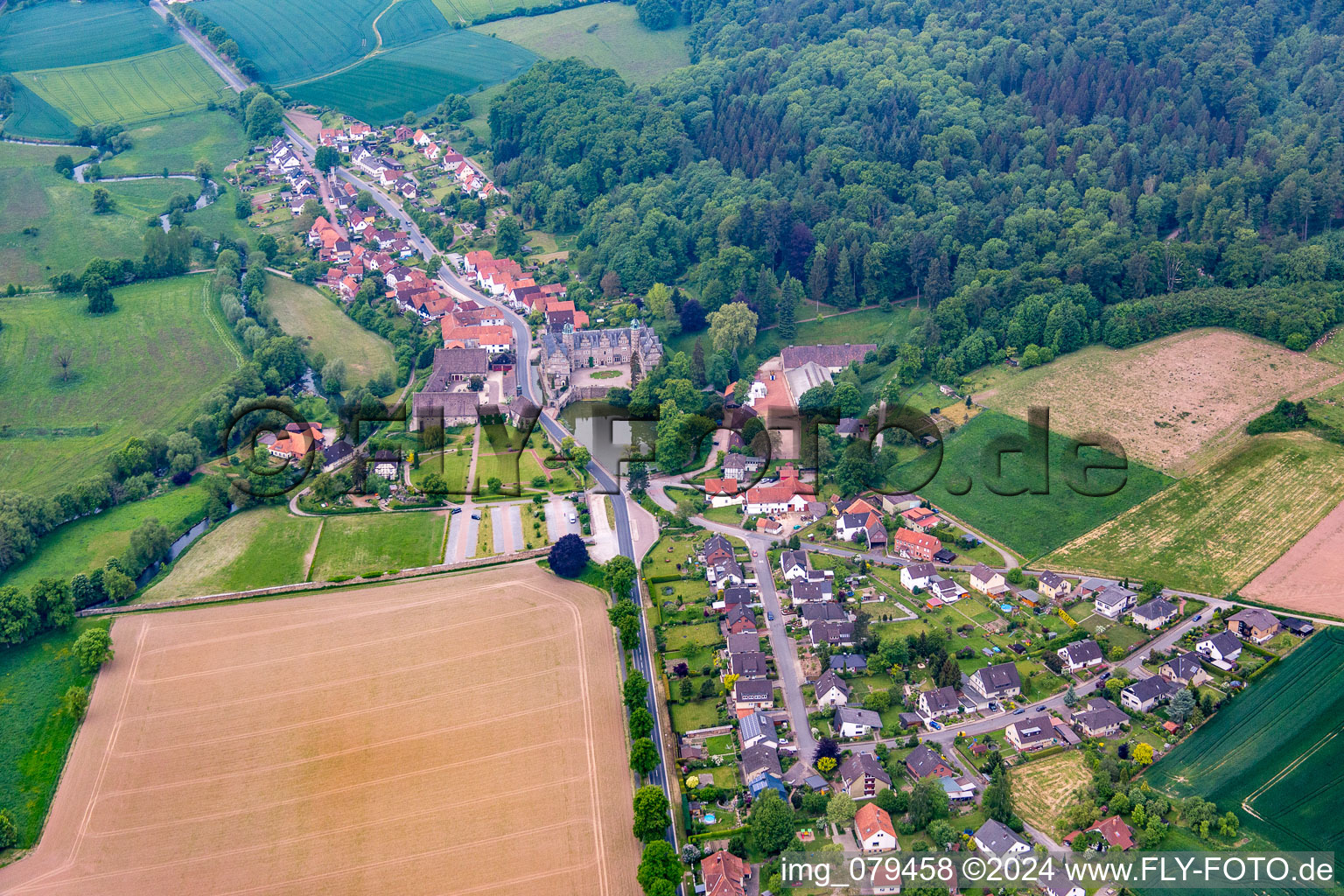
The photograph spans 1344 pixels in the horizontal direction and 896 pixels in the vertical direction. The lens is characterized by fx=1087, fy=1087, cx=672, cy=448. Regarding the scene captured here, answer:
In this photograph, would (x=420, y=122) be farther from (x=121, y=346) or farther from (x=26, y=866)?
(x=26, y=866)

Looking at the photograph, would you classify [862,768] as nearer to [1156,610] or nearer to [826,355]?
[1156,610]

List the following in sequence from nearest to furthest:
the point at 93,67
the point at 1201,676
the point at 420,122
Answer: the point at 1201,676
the point at 420,122
the point at 93,67

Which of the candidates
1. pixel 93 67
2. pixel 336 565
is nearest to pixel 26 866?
pixel 336 565

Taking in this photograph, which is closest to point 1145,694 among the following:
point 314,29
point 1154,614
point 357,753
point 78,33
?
point 1154,614

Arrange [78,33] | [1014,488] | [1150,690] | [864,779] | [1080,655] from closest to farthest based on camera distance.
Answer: [864,779] → [1150,690] → [1080,655] → [1014,488] → [78,33]

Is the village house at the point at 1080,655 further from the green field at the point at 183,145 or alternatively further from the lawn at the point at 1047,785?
the green field at the point at 183,145

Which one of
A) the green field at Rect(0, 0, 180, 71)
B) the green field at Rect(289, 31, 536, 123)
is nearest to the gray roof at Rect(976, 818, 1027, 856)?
the green field at Rect(289, 31, 536, 123)
